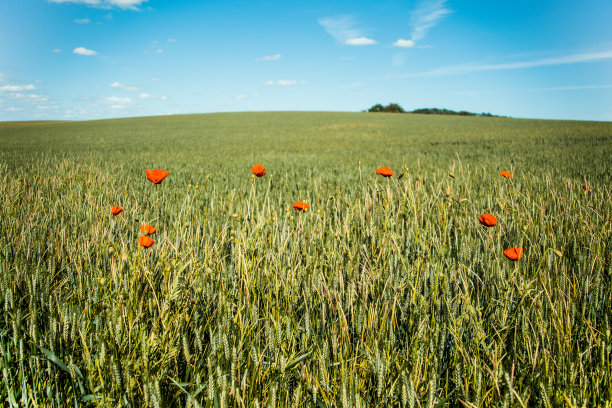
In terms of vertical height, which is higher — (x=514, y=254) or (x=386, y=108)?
(x=386, y=108)

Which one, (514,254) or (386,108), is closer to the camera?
(514,254)

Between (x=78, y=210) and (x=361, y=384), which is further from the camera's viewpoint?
(x=78, y=210)

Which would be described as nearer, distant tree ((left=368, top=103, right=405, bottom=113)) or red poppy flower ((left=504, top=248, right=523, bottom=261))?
red poppy flower ((left=504, top=248, right=523, bottom=261))

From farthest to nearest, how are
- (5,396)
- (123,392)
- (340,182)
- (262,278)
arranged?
(340,182) → (262,278) → (5,396) → (123,392)

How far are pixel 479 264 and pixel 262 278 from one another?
3.81ft

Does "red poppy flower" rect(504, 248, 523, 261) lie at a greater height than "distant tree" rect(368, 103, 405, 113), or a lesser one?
lesser

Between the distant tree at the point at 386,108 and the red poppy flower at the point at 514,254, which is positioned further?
the distant tree at the point at 386,108

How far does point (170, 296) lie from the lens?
113 cm

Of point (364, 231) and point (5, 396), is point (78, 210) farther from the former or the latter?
point (364, 231)

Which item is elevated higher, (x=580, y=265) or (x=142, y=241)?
(x=142, y=241)

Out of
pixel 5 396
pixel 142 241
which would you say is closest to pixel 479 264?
pixel 142 241

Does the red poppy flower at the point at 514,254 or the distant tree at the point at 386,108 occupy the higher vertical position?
the distant tree at the point at 386,108

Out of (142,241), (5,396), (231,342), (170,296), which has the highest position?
(142,241)

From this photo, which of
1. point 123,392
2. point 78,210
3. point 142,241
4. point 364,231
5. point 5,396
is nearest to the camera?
point 123,392
